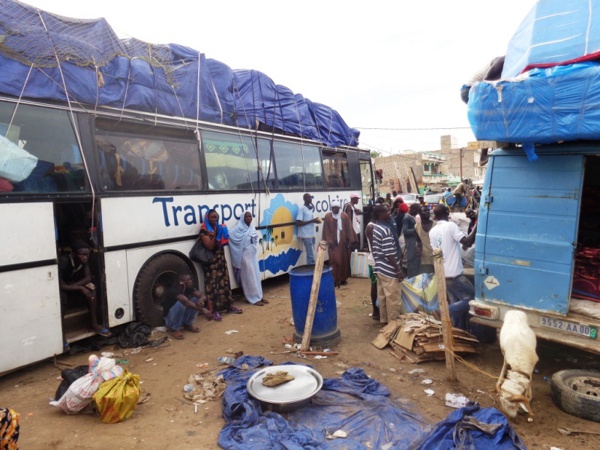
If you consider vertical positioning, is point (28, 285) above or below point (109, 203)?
below

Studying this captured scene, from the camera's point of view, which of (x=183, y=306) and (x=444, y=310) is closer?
(x=444, y=310)

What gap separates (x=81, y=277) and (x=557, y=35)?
19.6 feet

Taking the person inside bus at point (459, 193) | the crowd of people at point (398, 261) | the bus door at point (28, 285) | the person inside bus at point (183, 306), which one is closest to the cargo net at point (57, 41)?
the bus door at point (28, 285)

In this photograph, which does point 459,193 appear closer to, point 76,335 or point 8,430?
point 76,335

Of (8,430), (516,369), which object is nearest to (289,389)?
(516,369)

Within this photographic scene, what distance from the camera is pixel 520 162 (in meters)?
4.07

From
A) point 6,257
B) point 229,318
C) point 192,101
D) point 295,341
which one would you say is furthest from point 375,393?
point 192,101

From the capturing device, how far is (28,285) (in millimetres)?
4211

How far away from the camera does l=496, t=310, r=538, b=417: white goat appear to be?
10.8 feet

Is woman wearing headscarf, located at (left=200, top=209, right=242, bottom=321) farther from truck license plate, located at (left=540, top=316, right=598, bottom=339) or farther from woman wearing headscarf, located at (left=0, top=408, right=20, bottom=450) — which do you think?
truck license plate, located at (left=540, top=316, right=598, bottom=339)

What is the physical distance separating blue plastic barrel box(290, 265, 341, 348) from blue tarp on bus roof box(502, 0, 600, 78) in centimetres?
324

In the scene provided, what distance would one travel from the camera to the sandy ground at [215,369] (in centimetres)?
323

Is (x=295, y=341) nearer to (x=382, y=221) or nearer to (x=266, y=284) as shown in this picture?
(x=382, y=221)

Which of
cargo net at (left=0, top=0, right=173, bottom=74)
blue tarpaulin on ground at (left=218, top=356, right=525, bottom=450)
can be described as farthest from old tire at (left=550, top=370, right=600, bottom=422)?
cargo net at (left=0, top=0, right=173, bottom=74)
